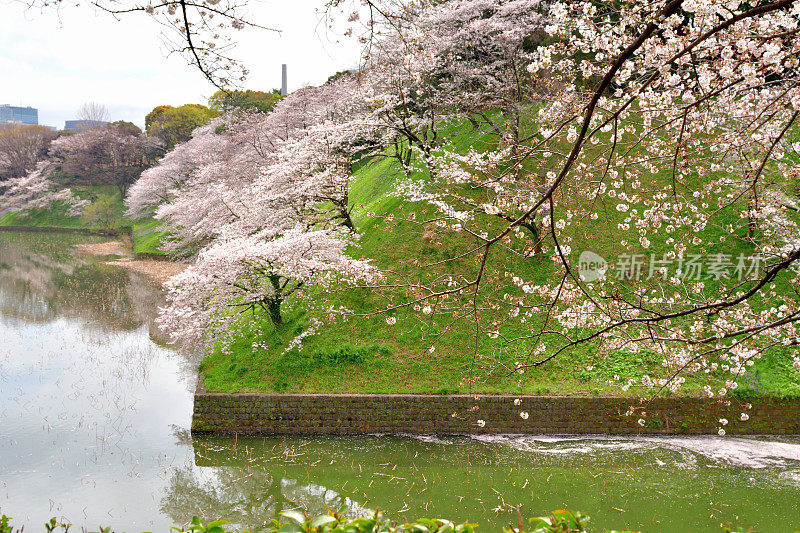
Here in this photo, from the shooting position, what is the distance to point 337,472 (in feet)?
26.5

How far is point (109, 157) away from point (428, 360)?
44540 mm

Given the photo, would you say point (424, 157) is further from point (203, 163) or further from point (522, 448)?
point (203, 163)

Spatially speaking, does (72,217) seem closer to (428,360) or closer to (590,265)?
(428,360)

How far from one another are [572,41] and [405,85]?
36.2ft

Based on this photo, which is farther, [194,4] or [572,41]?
[572,41]

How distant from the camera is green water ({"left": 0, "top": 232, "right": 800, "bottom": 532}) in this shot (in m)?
6.87

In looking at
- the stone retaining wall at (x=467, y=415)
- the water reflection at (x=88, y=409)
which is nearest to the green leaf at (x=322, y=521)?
the water reflection at (x=88, y=409)

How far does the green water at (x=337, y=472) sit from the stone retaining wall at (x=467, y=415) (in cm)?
25

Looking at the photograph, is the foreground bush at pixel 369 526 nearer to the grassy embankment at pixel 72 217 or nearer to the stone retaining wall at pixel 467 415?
the stone retaining wall at pixel 467 415

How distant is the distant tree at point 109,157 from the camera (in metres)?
43.3

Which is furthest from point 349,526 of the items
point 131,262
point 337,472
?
point 131,262

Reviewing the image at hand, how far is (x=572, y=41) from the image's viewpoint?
4980 millimetres

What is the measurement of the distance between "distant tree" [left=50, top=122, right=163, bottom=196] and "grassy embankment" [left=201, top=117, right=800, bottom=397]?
37092 millimetres

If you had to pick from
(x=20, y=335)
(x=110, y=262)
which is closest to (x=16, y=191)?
(x=110, y=262)
